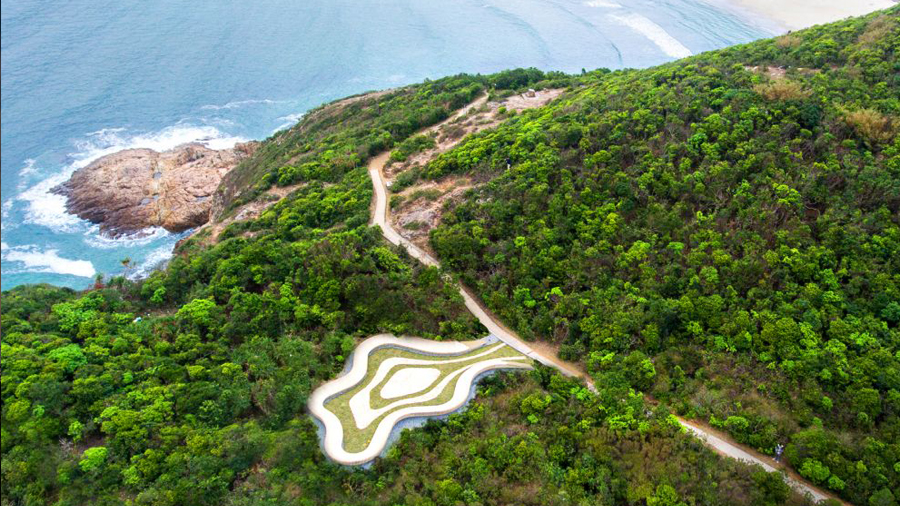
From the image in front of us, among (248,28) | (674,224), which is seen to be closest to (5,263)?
(248,28)

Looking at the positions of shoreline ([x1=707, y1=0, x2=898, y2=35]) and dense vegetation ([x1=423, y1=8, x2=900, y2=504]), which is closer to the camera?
dense vegetation ([x1=423, y1=8, x2=900, y2=504])

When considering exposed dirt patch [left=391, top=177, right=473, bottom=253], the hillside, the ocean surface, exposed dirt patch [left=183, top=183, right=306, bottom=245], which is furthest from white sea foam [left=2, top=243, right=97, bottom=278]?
exposed dirt patch [left=391, top=177, right=473, bottom=253]

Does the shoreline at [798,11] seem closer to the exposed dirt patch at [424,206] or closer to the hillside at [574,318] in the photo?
the hillside at [574,318]

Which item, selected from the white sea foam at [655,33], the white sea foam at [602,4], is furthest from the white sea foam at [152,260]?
the white sea foam at [602,4]

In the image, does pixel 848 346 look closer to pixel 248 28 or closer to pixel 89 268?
pixel 89 268

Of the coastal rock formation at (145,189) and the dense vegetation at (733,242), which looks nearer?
the dense vegetation at (733,242)

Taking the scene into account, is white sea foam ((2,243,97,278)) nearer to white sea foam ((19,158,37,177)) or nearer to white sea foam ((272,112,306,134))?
white sea foam ((19,158,37,177))
